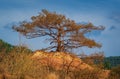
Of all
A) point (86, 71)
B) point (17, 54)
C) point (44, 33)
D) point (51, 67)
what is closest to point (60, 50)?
point (44, 33)

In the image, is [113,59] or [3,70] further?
[113,59]

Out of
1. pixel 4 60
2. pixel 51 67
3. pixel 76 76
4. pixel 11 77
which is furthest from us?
pixel 51 67

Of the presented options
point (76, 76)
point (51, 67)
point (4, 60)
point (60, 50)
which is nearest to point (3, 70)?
point (4, 60)

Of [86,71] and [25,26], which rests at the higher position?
[25,26]

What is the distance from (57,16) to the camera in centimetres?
3784

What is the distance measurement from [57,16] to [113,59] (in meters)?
22.6

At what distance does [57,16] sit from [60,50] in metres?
3.35

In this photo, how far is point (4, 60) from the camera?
22484mm

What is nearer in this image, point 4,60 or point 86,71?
point 4,60

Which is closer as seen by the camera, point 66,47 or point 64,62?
point 64,62

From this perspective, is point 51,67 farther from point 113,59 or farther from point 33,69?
point 113,59

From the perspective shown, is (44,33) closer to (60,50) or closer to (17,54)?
(60,50)

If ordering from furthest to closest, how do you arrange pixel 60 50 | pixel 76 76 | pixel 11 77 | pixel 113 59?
pixel 113 59 < pixel 60 50 < pixel 76 76 < pixel 11 77

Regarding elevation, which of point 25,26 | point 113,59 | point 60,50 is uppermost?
point 25,26
